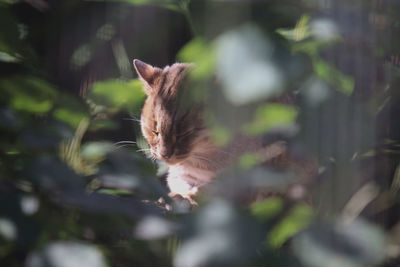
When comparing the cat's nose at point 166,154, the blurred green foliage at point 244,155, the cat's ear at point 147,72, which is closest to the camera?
the blurred green foliage at point 244,155

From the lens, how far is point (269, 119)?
0.31m

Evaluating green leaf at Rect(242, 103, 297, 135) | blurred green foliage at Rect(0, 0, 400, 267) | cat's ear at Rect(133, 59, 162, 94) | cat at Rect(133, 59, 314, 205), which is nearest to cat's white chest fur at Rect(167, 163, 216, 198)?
cat at Rect(133, 59, 314, 205)

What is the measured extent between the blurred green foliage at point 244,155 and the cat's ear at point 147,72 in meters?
0.43

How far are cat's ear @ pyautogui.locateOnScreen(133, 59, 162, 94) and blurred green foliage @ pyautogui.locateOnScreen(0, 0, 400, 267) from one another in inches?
16.8

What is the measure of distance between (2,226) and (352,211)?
0.27 metres

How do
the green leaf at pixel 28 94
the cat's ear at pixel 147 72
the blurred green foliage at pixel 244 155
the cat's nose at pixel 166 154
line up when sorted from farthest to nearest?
1. the cat's nose at pixel 166 154
2. the cat's ear at pixel 147 72
3. the green leaf at pixel 28 94
4. the blurred green foliage at pixel 244 155

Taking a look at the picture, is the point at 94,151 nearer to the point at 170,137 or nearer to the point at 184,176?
the point at 170,137

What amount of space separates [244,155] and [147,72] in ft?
2.34

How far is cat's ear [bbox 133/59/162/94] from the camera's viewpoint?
2.92ft

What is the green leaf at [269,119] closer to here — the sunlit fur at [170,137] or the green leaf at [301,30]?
the green leaf at [301,30]

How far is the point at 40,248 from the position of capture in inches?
12.5

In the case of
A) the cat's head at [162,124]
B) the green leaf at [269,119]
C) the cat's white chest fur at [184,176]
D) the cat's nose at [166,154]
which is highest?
the green leaf at [269,119]

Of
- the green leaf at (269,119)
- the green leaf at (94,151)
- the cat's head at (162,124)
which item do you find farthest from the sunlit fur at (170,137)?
the green leaf at (269,119)

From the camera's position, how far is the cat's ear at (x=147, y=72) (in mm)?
889
